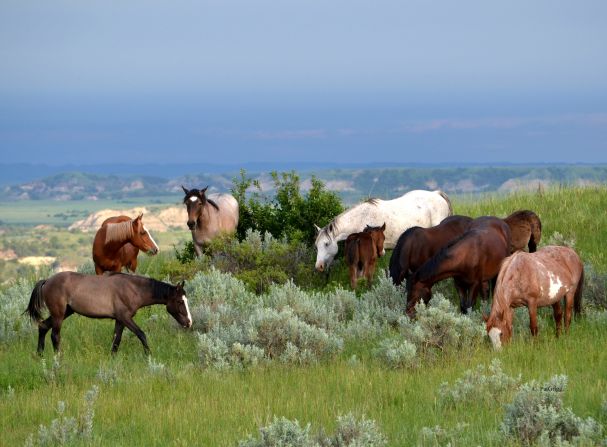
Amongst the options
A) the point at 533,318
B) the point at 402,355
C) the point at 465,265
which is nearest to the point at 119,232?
the point at 465,265

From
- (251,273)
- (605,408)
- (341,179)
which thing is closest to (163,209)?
(341,179)

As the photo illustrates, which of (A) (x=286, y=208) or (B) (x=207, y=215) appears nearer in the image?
(B) (x=207, y=215)

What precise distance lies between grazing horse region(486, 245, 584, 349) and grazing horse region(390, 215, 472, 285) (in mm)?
3288

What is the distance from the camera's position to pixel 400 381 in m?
9.76

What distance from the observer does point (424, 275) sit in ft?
41.6

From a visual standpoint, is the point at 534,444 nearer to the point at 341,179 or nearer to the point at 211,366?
the point at 211,366

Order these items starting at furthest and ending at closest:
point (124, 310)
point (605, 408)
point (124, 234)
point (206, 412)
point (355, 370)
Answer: point (124, 234) < point (124, 310) < point (355, 370) < point (206, 412) < point (605, 408)

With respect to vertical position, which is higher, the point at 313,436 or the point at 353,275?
the point at 313,436

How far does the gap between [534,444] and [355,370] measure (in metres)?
3.52

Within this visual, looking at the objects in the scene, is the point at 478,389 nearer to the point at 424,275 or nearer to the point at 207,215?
the point at 424,275

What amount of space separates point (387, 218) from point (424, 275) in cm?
627

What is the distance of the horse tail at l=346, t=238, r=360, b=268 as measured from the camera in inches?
679

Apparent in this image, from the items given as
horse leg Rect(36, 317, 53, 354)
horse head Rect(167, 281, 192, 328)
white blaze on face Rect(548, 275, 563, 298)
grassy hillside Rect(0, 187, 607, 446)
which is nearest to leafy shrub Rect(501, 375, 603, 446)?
grassy hillside Rect(0, 187, 607, 446)

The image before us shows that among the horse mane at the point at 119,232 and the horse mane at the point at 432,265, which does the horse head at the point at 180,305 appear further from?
the horse mane at the point at 119,232
